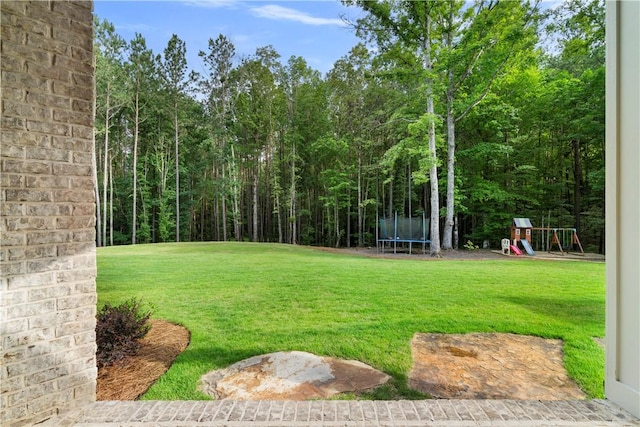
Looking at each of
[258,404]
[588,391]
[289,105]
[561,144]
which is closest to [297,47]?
[289,105]

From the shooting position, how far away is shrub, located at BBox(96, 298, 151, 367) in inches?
80.2

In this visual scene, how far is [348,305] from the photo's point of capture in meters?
2.79

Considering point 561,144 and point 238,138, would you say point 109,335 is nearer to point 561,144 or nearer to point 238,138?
point 238,138

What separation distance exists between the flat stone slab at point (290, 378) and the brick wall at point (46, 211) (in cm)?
64

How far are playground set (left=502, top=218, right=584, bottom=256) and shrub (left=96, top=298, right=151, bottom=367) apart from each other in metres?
5.74

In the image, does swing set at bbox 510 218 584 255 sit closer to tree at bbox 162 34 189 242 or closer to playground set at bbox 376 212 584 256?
playground set at bbox 376 212 584 256

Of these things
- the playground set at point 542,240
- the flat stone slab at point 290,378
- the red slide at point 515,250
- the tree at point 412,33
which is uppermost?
the tree at point 412,33

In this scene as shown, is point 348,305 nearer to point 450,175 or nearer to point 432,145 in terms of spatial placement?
point 432,145

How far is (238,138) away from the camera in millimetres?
7031

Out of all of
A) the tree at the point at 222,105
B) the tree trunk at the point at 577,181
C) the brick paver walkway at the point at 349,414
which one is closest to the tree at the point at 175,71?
the tree at the point at 222,105

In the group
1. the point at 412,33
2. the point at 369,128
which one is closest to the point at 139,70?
the point at 369,128

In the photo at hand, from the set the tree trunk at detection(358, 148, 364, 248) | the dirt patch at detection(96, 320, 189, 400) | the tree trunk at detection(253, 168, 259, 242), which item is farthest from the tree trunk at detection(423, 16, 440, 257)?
the dirt patch at detection(96, 320, 189, 400)

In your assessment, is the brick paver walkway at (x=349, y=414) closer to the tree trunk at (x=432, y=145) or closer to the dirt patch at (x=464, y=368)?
the dirt patch at (x=464, y=368)

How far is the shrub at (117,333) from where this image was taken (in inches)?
80.2
